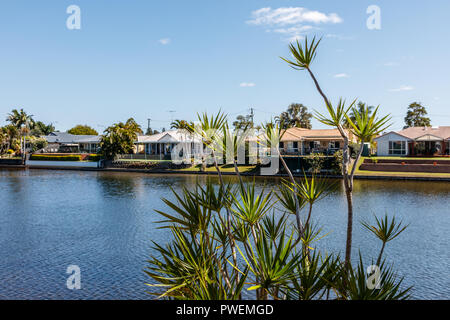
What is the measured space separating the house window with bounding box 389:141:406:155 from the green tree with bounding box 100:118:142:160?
128 feet

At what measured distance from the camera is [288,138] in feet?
183

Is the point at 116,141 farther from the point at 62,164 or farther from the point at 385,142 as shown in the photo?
the point at 385,142

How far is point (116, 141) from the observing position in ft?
191

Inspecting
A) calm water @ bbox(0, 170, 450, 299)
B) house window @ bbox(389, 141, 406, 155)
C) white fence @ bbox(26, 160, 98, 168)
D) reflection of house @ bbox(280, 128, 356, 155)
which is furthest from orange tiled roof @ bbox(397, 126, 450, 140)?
white fence @ bbox(26, 160, 98, 168)

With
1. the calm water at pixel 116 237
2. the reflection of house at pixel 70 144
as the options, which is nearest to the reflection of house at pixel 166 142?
the reflection of house at pixel 70 144

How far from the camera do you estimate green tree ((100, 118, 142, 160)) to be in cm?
5797

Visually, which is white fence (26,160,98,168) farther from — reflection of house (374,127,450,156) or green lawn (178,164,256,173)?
reflection of house (374,127,450,156)

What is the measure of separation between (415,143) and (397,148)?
2.44 meters

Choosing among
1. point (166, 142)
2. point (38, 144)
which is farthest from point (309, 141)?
point (38, 144)
